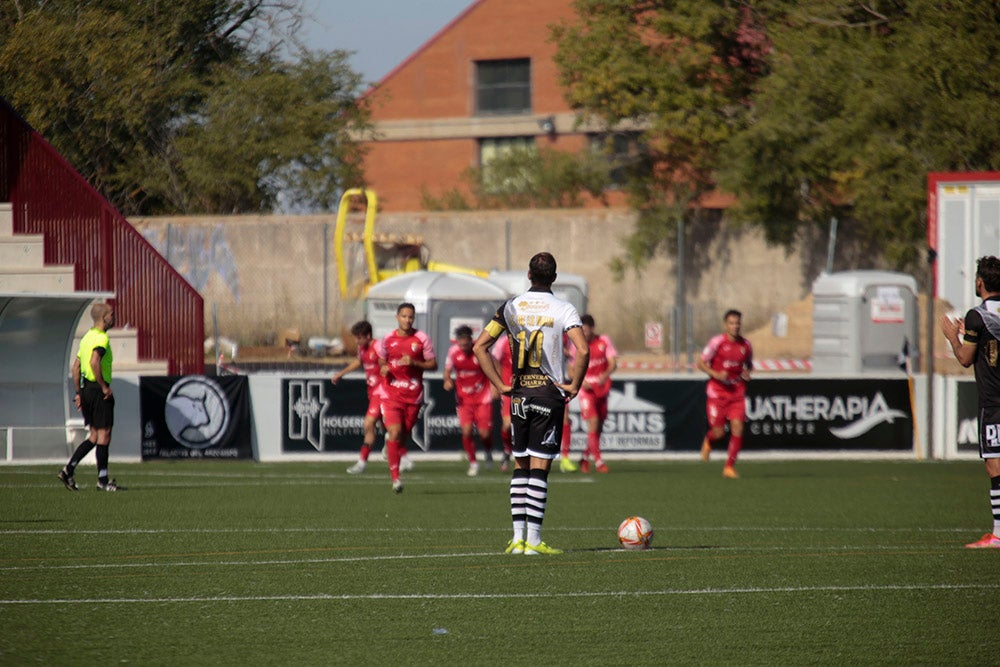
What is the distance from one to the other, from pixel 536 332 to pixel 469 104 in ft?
152

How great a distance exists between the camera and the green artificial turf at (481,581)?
680 centimetres

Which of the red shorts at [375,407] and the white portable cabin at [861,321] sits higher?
the white portable cabin at [861,321]

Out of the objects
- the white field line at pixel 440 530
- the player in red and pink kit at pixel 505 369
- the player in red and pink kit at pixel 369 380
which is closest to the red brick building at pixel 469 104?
the player in red and pink kit at pixel 505 369

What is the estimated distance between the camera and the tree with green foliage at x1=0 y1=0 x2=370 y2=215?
22656 millimetres

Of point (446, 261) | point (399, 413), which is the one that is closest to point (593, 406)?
point (399, 413)

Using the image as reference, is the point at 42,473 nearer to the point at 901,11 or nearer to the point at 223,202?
the point at 223,202

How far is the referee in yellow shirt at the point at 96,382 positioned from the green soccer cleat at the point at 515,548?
680 centimetres

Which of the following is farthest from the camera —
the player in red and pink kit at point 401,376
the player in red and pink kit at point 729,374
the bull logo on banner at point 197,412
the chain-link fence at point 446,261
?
the chain-link fence at point 446,261

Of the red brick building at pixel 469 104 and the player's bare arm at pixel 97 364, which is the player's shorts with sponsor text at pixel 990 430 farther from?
the red brick building at pixel 469 104

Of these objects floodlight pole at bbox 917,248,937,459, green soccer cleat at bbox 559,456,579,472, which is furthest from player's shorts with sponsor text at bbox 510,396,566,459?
floodlight pole at bbox 917,248,937,459

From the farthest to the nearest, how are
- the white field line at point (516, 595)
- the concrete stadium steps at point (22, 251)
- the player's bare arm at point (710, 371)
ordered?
the concrete stadium steps at point (22, 251) → the player's bare arm at point (710, 371) → the white field line at point (516, 595)

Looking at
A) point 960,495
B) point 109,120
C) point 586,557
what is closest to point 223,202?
point 109,120

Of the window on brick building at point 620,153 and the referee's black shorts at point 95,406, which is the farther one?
the window on brick building at point 620,153

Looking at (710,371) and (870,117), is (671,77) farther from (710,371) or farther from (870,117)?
(710,371)
